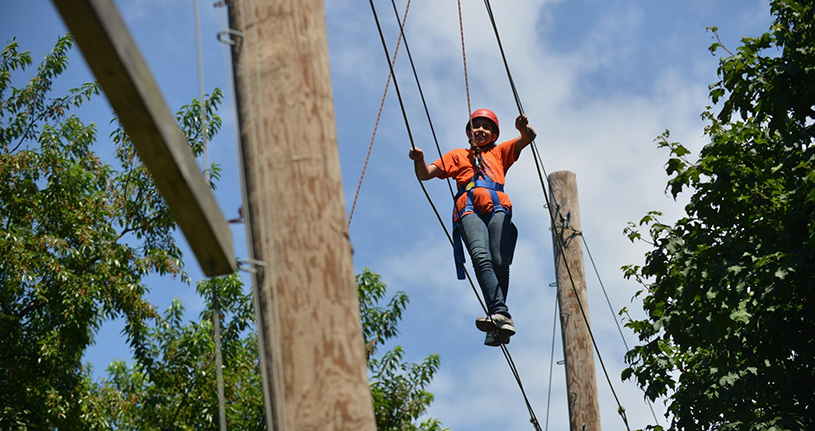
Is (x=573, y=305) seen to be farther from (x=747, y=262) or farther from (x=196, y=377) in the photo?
(x=196, y=377)

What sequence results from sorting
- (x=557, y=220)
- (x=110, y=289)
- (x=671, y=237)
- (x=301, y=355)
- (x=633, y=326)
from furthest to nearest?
(x=110, y=289) → (x=633, y=326) → (x=671, y=237) → (x=557, y=220) → (x=301, y=355)

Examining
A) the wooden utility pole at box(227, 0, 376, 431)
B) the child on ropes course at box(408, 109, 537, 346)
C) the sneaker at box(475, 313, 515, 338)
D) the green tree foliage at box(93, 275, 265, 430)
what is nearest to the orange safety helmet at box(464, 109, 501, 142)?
the child on ropes course at box(408, 109, 537, 346)

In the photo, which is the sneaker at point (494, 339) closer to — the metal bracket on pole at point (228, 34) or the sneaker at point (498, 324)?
the sneaker at point (498, 324)

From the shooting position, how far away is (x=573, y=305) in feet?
25.7

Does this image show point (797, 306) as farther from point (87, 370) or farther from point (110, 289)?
point (87, 370)

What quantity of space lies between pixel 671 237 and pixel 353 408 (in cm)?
755

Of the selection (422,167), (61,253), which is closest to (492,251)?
(422,167)

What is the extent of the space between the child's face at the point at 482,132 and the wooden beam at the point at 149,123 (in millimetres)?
4046

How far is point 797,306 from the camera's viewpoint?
8562 mm

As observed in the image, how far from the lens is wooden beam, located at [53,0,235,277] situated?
2.31 meters

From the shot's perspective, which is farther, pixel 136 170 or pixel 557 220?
pixel 136 170

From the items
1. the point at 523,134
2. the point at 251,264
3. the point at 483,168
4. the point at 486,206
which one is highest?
the point at 523,134

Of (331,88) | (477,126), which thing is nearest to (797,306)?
(477,126)

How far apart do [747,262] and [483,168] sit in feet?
10.5
